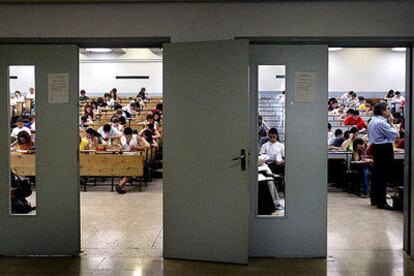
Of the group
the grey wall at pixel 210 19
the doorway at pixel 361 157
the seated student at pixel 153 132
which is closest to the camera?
the grey wall at pixel 210 19

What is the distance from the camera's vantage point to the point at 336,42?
14.6ft

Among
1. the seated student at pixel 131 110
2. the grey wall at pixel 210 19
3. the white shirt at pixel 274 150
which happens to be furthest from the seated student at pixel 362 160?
the seated student at pixel 131 110

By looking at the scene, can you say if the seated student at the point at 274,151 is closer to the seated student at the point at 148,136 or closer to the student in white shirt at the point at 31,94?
the student in white shirt at the point at 31,94

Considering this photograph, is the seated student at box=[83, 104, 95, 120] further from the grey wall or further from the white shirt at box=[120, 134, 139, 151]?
the grey wall

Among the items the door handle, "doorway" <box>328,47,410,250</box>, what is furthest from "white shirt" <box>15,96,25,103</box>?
"doorway" <box>328,47,410,250</box>

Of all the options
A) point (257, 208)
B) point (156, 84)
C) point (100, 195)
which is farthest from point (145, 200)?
point (156, 84)

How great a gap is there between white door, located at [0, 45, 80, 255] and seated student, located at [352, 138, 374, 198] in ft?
16.8

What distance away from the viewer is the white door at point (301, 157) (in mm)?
4430

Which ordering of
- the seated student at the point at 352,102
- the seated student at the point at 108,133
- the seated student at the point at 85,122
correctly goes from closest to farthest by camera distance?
1. the seated student at the point at 108,133
2. the seated student at the point at 85,122
3. the seated student at the point at 352,102

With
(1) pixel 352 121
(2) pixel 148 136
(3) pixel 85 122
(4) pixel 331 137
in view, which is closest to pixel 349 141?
(4) pixel 331 137

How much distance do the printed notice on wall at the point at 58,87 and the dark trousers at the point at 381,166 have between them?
4469 mm

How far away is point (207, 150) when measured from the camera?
4.26m

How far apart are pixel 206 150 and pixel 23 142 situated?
6.13 feet

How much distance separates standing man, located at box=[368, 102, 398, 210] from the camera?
671cm
